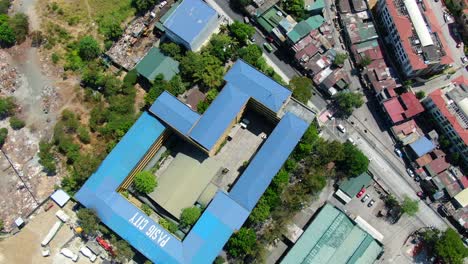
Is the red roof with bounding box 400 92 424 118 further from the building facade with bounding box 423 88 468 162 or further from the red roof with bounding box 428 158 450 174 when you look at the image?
the red roof with bounding box 428 158 450 174

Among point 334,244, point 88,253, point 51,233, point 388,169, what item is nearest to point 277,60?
point 388,169

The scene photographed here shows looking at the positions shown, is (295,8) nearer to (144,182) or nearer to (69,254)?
(144,182)

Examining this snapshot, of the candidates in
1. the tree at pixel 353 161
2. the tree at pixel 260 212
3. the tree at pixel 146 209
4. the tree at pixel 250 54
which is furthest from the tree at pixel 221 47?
the tree at pixel 146 209

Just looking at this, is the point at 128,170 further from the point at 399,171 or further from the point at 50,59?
the point at 399,171

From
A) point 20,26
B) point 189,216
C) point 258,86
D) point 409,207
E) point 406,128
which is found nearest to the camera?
point 189,216

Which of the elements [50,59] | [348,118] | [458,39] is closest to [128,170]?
[50,59]

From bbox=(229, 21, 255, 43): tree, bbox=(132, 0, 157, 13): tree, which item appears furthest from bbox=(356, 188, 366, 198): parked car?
bbox=(132, 0, 157, 13): tree
